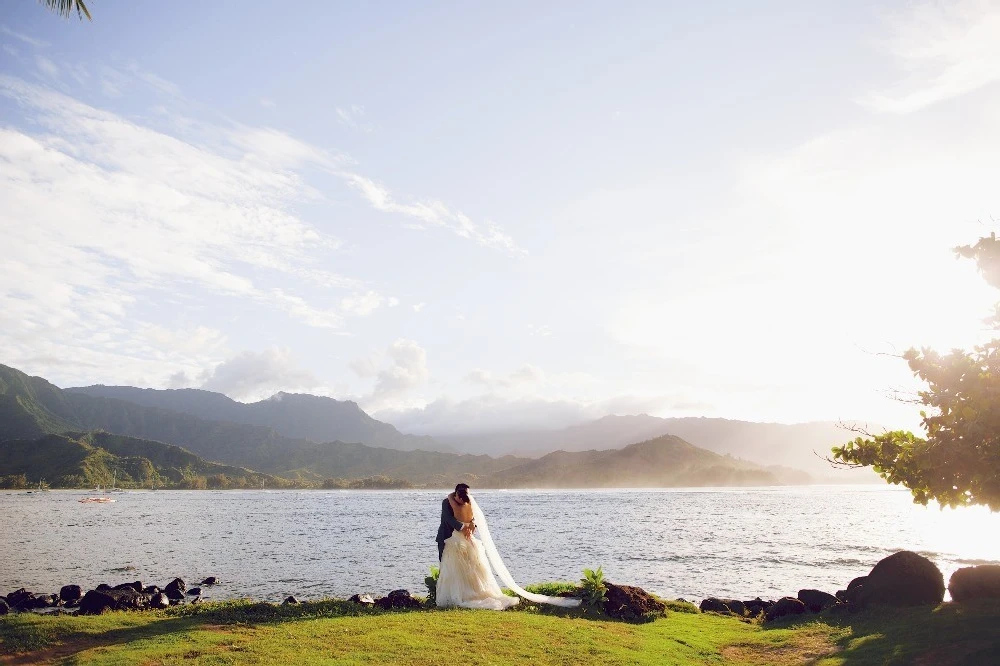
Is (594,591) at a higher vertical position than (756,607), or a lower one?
higher

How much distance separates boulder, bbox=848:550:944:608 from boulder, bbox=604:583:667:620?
21.8 feet

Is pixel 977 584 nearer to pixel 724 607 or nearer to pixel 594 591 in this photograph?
pixel 724 607

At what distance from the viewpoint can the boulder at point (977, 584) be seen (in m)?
20.3

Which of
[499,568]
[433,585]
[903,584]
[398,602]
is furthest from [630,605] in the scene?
[903,584]

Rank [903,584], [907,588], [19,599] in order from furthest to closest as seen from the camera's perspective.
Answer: [19,599]
[903,584]
[907,588]

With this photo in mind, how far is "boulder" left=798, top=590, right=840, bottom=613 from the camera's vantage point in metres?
23.2

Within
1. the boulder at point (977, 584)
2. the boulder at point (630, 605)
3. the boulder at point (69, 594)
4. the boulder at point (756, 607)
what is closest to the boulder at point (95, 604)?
the boulder at point (69, 594)

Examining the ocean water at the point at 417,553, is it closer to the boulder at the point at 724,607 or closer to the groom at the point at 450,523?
the boulder at the point at 724,607

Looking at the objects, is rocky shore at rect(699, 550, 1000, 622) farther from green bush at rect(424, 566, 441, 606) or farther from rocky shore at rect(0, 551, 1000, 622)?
green bush at rect(424, 566, 441, 606)

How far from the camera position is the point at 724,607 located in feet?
85.9

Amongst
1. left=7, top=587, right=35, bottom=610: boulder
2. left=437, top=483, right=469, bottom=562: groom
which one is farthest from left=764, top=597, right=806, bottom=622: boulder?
left=7, top=587, right=35, bottom=610: boulder

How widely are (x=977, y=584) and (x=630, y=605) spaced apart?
1059 centimetres

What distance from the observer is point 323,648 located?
625 inches

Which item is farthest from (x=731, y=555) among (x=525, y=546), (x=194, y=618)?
(x=194, y=618)
